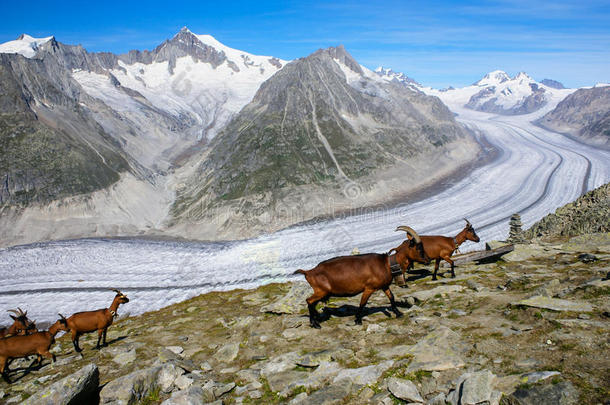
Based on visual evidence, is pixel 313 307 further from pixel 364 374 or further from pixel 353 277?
pixel 364 374

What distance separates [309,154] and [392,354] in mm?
74024

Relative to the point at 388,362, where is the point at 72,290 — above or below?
below

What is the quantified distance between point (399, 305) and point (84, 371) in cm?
1053

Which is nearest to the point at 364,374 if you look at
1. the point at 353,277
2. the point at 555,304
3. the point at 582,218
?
the point at 353,277

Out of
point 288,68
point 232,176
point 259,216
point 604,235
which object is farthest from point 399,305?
point 288,68

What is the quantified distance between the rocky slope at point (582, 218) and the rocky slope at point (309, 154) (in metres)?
41.8

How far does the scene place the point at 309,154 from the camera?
268 ft

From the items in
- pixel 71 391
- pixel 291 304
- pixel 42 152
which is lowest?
pixel 291 304

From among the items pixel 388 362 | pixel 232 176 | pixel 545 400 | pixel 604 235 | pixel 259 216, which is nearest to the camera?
pixel 545 400

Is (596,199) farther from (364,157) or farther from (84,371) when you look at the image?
(364,157)

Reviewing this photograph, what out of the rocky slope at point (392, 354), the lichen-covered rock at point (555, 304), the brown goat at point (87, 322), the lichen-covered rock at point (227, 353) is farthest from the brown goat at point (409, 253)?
the brown goat at point (87, 322)

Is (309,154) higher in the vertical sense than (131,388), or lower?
higher

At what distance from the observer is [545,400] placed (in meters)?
5.89

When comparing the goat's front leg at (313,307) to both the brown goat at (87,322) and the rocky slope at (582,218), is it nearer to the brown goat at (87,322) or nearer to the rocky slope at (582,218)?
the brown goat at (87,322)
